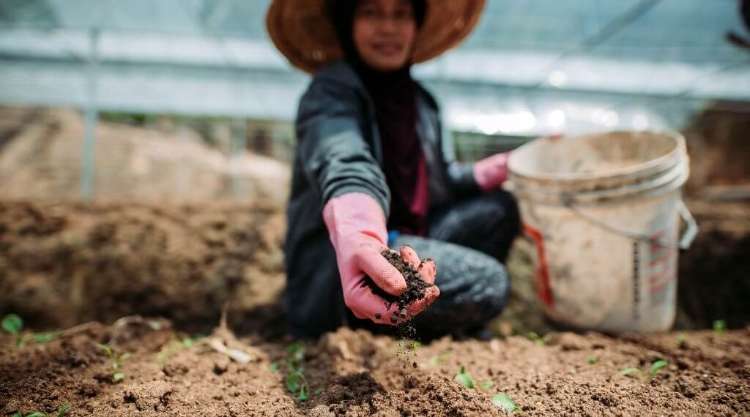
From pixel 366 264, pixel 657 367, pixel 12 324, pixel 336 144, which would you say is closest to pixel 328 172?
pixel 336 144

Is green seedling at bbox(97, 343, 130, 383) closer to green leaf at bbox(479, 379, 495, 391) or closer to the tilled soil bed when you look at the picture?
the tilled soil bed

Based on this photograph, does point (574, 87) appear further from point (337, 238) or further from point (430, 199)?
point (337, 238)

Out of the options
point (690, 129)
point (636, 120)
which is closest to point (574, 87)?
point (636, 120)

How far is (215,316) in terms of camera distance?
230cm

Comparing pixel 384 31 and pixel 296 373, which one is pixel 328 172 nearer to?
pixel 296 373

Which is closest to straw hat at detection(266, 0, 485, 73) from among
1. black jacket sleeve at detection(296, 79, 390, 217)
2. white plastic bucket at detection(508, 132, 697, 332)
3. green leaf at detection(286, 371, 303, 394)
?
black jacket sleeve at detection(296, 79, 390, 217)

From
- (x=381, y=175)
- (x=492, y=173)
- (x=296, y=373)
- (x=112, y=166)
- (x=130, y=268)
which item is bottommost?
(x=112, y=166)

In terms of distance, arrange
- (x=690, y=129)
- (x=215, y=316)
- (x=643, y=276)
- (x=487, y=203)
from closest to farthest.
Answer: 1. (x=643, y=276)
2. (x=487, y=203)
3. (x=215, y=316)
4. (x=690, y=129)

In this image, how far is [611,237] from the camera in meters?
1.40

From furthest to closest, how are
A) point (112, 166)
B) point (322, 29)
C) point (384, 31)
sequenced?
1. point (112, 166)
2. point (322, 29)
3. point (384, 31)

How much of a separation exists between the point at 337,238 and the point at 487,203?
3.17 feet

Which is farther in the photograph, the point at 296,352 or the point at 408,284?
the point at 296,352

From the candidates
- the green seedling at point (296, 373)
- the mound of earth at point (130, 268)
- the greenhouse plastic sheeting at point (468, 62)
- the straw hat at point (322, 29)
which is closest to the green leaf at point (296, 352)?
the green seedling at point (296, 373)

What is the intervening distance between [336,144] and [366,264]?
43 centimetres
